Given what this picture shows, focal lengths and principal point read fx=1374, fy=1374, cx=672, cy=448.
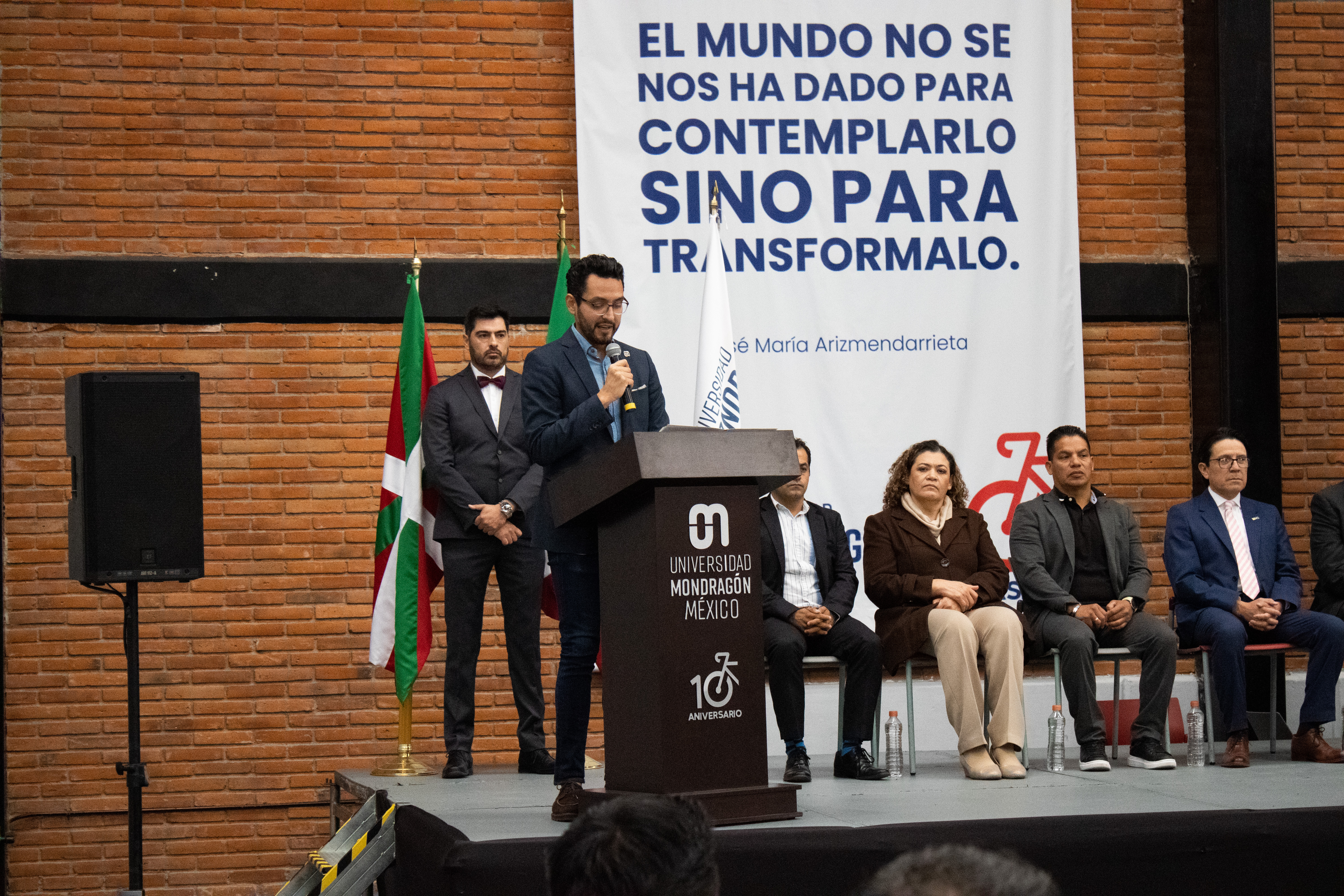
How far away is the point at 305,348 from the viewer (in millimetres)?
6367

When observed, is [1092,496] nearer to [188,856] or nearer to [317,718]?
[317,718]

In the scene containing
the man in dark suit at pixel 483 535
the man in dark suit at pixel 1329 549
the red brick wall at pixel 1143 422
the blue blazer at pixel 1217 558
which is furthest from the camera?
the red brick wall at pixel 1143 422

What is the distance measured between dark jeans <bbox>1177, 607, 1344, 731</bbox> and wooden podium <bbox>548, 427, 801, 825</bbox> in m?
2.23

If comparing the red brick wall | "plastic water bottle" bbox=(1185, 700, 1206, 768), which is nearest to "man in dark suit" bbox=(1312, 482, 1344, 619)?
"plastic water bottle" bbox=(1185, 700, 1206, 768)

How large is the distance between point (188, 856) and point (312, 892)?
2.23m

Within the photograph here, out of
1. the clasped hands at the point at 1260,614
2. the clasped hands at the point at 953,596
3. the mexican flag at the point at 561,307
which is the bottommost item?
the clasped hands at the point at 1260,614

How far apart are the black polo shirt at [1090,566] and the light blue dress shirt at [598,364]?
7.20ft

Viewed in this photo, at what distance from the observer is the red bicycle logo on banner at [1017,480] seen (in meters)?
6.57

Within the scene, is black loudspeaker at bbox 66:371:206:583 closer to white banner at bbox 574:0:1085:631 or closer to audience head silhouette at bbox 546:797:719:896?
white banner at bbox 574:0:1085:631

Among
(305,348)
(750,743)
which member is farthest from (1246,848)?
(305,348)

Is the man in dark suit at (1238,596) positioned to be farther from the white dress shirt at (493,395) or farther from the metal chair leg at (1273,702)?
the white dress shirt at (493,395)

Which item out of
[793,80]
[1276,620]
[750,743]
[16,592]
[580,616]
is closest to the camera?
[750,743]

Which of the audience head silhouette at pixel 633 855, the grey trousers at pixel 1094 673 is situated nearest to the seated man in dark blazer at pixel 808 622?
the grey trousers at pixel 1094 673

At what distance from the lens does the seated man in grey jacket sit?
16.1 ft
